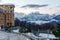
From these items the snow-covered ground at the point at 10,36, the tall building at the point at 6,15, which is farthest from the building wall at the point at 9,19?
the snow-covered ground at the point at 10,36

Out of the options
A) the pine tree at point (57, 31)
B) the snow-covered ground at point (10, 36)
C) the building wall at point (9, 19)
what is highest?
the building wall at point (9, 19)

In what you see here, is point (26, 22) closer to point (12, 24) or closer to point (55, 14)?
point (12, 24)

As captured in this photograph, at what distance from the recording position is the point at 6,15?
241 centimetres

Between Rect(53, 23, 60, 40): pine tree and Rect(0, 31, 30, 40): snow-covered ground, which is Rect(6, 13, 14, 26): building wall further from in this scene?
Rect(53, 23, 60, 40): pine tree

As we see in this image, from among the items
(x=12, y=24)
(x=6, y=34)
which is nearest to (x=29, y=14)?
(x=12, y=24)

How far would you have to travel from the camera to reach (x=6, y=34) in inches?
93.7

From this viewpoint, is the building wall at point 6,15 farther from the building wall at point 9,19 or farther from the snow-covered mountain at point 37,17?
the snow-covered mountain at point 37,17

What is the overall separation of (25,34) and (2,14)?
497 millimetres

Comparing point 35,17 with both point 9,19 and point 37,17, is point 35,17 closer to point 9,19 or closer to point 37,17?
point 37,17

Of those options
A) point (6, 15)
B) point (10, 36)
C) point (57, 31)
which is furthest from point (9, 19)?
point (57, 31)

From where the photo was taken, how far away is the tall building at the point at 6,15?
2402 millimetres

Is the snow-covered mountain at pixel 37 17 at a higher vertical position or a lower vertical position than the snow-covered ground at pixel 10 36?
higher

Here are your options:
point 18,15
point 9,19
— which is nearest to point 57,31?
point 18,15

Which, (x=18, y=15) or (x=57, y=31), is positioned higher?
(x=18, y=15)
